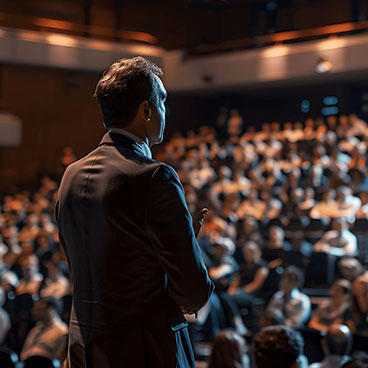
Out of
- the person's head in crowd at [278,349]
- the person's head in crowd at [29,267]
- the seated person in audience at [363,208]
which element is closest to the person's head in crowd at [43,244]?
the person's head in crowd at [29,267]

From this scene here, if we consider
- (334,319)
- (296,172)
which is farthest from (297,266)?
(296,172)

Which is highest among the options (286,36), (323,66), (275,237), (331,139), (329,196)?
(286,36)

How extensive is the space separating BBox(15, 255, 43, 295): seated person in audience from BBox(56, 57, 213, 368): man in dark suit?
3819 millimetres

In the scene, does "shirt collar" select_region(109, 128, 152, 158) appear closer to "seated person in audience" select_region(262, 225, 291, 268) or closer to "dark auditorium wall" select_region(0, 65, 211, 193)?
"seated person in audience" select_region(262, 225, 291, 268)

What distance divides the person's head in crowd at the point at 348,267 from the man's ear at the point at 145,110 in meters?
3.17

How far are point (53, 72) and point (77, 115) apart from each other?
82 cm

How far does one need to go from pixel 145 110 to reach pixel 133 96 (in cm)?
3

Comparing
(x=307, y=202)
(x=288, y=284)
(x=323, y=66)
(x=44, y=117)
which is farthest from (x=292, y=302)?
(x=44, y=117)

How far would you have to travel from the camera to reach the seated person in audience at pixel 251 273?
4379 millimetres

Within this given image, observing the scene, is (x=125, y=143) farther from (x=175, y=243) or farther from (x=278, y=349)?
(x=278, y=349)

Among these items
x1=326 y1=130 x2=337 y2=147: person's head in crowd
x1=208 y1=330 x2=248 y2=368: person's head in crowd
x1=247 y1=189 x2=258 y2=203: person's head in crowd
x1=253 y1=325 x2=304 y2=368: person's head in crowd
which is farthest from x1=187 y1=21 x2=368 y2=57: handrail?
x1=253 y1=325 x2=304 y2=368: person's head in crowd

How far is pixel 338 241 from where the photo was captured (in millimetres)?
4797

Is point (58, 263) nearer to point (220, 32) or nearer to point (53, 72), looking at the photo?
point (53, 72)

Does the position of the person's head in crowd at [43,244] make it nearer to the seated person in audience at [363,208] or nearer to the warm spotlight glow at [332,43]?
the seated person in audience at [363,208]
